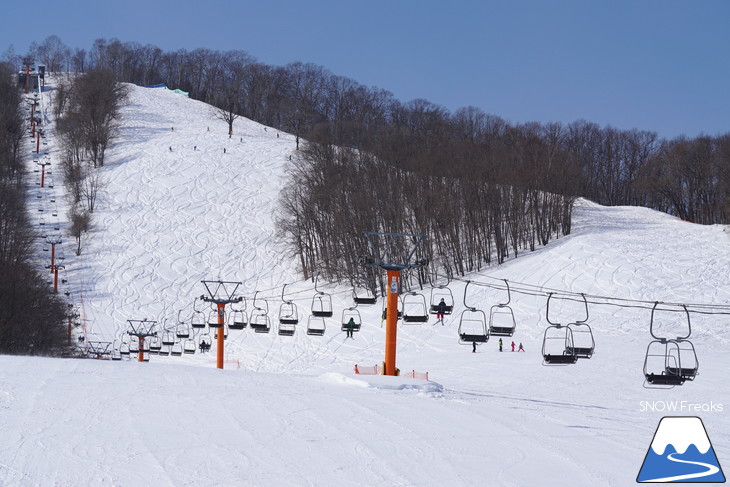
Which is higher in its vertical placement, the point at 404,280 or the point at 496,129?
the point at 496,129

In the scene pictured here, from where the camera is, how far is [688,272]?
47.2 m

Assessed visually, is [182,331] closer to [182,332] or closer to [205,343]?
[182,332]

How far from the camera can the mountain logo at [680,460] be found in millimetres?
13914

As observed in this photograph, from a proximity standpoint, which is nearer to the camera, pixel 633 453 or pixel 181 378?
pixel 633 453

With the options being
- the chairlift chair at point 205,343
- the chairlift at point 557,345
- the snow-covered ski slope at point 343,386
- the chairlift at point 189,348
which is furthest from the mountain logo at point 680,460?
the chairlift chair at point 205,343

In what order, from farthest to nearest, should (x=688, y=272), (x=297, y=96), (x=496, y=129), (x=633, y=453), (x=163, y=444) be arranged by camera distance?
1. (x=297, y=96)
2. (x=496, y=129)
3. (x=688, y=272)
4. (x=633, y=453)
5. (x=163, y=444)

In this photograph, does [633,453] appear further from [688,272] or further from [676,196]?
[676,196]

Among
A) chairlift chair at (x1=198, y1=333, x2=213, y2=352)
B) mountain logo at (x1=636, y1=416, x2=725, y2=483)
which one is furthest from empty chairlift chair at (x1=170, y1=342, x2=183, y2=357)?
mountain logo at (x1=636, y1=416, x2=725, y2=483)

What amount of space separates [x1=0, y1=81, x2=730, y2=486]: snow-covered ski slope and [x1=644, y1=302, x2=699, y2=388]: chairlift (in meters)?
0.75

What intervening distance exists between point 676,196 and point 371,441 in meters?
69.4

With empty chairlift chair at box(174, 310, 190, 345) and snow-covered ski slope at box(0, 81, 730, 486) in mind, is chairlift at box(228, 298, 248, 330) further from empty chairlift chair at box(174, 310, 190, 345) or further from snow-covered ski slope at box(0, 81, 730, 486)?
empty chairlift chair at box(174, 310, 190, 345)

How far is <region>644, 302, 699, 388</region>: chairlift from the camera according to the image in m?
16.9

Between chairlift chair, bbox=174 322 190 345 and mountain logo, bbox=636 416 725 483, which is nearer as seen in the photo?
mountain logo, bbox=636 416 725 483

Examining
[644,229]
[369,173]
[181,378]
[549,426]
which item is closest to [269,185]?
[369,173]
